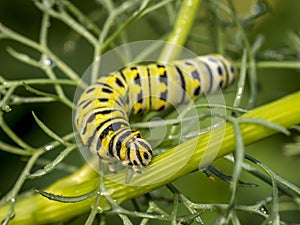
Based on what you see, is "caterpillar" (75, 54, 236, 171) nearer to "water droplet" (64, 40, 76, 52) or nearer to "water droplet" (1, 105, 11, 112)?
"water droplet" (1, 105, 11, 112)

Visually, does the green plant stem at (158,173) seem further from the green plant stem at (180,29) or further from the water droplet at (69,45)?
the water droplet at (69,45)

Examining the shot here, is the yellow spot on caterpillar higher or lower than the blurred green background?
lower

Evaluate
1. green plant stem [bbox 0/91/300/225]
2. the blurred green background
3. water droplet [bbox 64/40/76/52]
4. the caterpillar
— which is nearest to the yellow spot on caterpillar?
the caterpillar

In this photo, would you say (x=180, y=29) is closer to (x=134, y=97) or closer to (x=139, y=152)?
(x=134, y=97)

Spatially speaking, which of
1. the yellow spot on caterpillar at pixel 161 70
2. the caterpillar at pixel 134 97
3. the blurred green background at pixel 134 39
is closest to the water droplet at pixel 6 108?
the caterpillar at pixel 134 97

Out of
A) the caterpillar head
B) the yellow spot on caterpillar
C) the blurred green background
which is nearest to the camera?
the caterpillar head

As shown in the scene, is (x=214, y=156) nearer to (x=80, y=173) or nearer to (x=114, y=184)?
(x=114, y=184)

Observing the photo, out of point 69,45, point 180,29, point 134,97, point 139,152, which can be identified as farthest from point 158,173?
point 69,45
